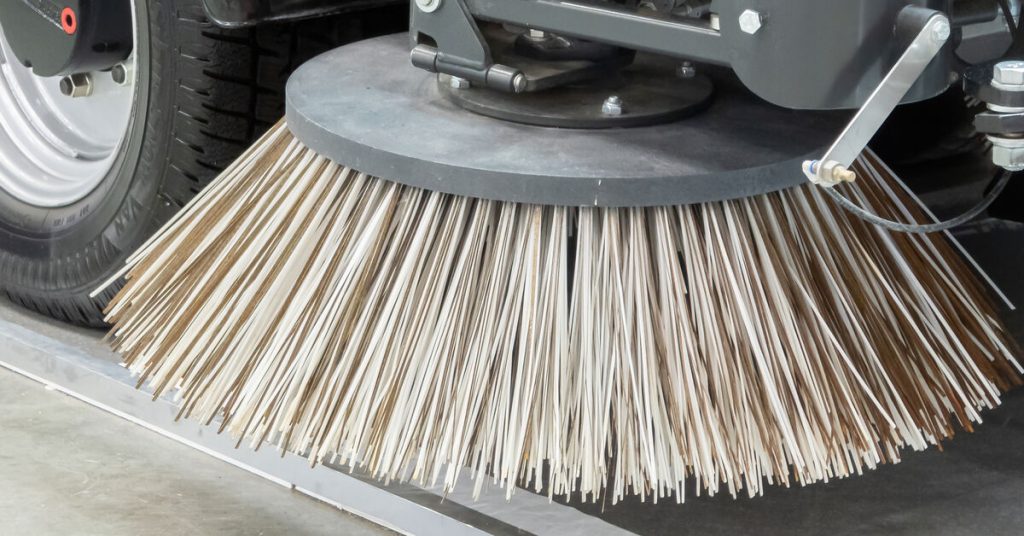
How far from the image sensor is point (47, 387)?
1289mm

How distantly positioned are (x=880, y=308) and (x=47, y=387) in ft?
2.70

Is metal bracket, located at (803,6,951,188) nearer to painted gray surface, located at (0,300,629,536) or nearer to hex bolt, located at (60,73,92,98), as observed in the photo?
painted gray surface, located at (0,300,629,536)

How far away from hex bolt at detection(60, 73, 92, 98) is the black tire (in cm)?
12

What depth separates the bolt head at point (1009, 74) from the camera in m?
0.75

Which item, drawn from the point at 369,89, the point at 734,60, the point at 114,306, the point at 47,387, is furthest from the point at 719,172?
the point at 47,387

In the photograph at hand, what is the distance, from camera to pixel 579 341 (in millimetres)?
808

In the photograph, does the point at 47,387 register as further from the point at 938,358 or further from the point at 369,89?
the point at 938,358

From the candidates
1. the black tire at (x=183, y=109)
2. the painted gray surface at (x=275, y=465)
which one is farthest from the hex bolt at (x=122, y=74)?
the painted gray surface at (x=275, y=465)

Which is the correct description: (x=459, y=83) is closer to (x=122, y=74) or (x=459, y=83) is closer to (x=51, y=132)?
(x=122, y=74)

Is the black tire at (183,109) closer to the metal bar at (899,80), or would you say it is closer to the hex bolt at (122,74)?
the hex bolt at (122,74)

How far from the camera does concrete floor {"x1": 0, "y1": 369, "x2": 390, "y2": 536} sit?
104 cm

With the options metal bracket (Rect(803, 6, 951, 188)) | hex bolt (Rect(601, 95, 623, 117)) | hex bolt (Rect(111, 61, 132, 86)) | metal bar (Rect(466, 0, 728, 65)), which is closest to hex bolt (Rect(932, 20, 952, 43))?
metal bracket (Rect(803, 6, 951, 188))

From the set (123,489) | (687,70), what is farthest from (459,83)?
(123,489)

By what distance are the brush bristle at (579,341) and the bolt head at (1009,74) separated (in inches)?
6.1
